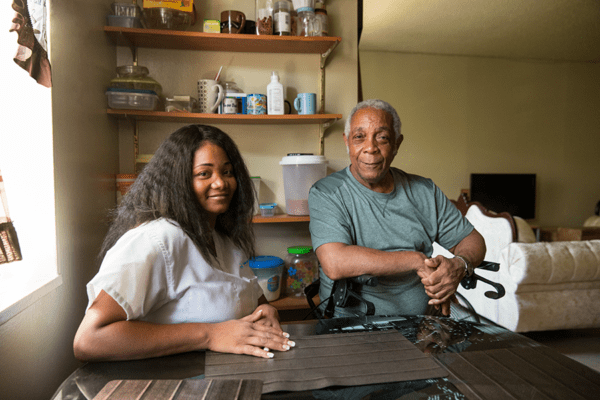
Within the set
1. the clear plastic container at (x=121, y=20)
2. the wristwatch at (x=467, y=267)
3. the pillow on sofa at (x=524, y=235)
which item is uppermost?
the clear plastic container at (x=121, y=20)

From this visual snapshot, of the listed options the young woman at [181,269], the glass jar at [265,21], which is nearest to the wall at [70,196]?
the young woman at [181,269]

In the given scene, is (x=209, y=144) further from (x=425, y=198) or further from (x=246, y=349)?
(x=425, y=198)

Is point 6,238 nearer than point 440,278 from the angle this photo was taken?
Yes

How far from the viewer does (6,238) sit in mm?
1081

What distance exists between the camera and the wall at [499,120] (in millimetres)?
5711

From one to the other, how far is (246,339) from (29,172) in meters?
0.98

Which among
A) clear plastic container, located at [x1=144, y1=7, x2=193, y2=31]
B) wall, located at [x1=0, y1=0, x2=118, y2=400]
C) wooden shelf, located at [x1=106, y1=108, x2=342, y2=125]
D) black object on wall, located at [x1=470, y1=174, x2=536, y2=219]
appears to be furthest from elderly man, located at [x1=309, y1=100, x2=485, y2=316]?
black object on wall, located at [x1=470, y1=174, x2=536, y2=219]

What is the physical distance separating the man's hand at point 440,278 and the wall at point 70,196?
1.25 metres

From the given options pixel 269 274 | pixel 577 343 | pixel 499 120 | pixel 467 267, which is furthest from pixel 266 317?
pixel 499 120

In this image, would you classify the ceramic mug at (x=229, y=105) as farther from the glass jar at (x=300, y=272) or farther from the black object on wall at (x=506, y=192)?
the black object on wall at (x=506, y=192)

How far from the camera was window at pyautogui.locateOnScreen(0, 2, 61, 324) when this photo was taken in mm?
1220

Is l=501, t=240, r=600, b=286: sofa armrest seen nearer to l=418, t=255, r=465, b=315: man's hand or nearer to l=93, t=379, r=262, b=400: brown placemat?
l=418, t=255, r=465, b=315: man's hand

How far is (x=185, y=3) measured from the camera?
1.95 m

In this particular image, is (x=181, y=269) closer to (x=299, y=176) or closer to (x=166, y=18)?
(x=299, y=176)
